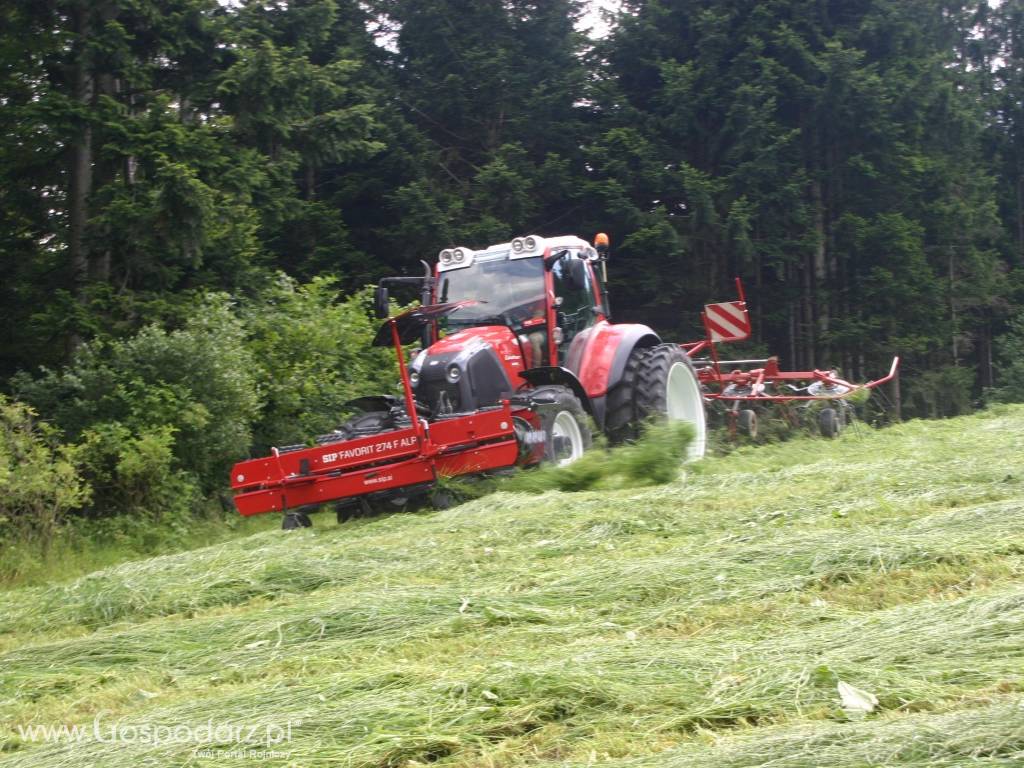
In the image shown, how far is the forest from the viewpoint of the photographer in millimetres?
13320

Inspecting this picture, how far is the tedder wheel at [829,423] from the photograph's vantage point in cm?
1396

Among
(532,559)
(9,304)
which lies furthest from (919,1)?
(532,559)

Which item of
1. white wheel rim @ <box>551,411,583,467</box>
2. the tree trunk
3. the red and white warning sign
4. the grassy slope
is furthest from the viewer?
the red and white warning sign

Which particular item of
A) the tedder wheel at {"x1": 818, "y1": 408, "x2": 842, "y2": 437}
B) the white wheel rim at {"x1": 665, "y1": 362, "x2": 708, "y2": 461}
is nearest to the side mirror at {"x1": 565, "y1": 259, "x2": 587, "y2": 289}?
the white wheel rim at {"x1": 665, "y1": 362, "x2": 708, "y2": 461}

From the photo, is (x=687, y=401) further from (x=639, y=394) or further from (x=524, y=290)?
(x=524, y=290)

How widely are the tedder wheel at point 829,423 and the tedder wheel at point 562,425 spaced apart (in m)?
4.79

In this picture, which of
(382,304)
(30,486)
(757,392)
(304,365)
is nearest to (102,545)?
(30,486)

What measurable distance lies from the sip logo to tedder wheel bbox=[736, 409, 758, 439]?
6326mm

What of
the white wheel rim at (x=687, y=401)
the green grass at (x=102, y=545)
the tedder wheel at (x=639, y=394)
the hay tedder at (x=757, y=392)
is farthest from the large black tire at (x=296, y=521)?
the hay tedder at (x=757, y=392)

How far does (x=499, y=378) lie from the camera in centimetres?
1028

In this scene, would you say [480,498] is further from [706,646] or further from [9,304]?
[9,304]

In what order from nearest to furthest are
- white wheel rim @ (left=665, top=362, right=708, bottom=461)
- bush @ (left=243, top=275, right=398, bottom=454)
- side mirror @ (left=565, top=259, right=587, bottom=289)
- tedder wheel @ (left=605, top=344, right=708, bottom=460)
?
side mirror @ (left=565, top=259, right=587, bottom=289) < tedder wheel @ (left=605, top=344, right=708, bottom=460) < white wheel rim @ (left=665, top=362, right=708, bottom=461) < bush @ (left=243, top=275, right=398, bottom=454)

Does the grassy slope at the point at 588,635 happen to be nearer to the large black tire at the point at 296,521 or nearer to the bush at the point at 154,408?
the large black tire at the point at 296,521

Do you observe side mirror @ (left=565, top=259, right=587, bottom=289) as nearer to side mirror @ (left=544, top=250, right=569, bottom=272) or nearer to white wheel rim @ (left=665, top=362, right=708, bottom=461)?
side mirror @ (left=544, top=250, right=569, bottom=272)
